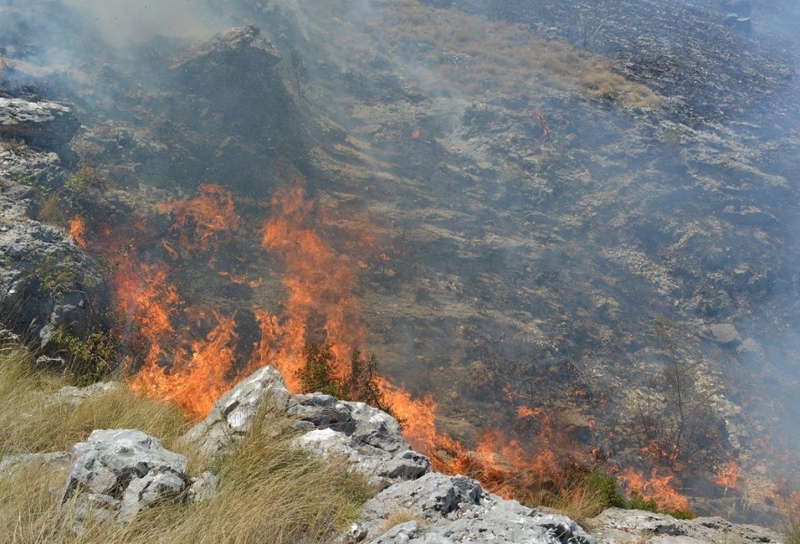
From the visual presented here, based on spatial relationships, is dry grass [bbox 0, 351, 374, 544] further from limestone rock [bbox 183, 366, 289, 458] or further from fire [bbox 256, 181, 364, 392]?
fire [bbox 256, 181, 364, 392]

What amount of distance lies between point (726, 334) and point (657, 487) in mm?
5902

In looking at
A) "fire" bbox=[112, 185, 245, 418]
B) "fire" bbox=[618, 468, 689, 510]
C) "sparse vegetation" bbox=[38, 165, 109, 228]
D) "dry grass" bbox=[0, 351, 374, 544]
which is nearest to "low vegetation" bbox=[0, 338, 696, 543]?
"dry grass" bbox=[0, 351, 374, 544]

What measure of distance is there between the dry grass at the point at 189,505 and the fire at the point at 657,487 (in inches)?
316

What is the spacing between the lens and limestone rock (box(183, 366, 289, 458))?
439 cm

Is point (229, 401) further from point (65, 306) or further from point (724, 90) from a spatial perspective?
point (724, 90)

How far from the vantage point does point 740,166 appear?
17.8 m

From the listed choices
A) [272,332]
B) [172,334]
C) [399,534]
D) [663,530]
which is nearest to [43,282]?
[172,334]

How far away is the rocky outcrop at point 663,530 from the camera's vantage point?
5.13m

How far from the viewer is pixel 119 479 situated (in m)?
3.28

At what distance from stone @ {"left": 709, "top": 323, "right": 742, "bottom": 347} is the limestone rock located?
502 inches

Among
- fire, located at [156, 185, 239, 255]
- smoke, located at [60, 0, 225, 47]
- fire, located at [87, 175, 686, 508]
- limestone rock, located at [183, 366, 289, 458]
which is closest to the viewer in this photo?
limestone rock, located at [183, 366, 289, 458]

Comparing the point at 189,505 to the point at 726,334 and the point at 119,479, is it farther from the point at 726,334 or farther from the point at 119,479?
the point at 726,334

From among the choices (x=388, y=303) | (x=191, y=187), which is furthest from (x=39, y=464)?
(x=191, y=187)

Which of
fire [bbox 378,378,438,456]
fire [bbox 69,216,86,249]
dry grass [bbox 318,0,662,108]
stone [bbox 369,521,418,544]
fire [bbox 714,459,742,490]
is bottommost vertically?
fire [bbox 714,459,742,490]
